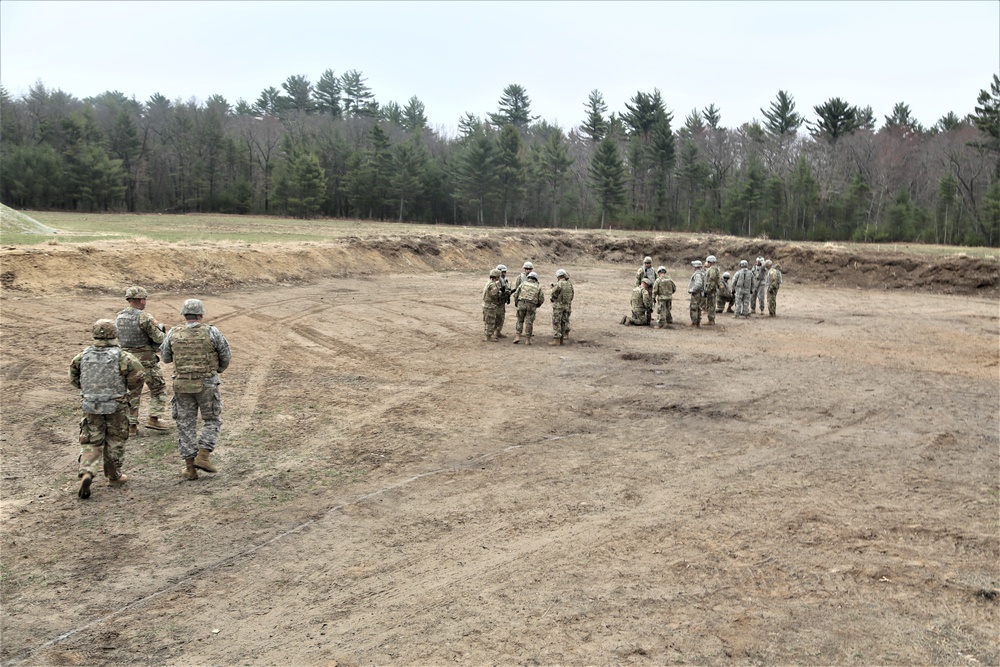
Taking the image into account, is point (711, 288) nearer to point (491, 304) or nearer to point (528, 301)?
point (528, 301)

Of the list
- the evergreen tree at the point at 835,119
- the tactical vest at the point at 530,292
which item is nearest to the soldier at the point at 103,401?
the tactical vest at the point at 530,292

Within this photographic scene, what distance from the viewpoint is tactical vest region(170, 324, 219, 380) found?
32.1 feet

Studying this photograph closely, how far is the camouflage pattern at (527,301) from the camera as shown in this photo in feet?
63.1

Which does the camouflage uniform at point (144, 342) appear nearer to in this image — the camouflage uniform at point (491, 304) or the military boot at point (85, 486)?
the military boot at point (85, 486)

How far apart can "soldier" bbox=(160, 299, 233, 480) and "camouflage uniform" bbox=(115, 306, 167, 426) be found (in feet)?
5.66

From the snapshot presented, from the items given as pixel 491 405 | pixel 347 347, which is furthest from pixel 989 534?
pixel 347 347

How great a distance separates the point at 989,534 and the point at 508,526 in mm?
5497

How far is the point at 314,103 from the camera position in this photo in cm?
10719

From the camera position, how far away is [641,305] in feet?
74.4

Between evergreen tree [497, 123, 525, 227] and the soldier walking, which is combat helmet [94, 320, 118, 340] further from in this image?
evergreen tree [497, 123, 525, 227]

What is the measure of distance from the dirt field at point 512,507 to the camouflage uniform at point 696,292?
3005 mm

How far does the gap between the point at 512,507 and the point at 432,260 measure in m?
26.1

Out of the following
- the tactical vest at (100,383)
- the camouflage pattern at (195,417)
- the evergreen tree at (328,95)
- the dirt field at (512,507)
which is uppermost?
the evergreen tree at (328,95)

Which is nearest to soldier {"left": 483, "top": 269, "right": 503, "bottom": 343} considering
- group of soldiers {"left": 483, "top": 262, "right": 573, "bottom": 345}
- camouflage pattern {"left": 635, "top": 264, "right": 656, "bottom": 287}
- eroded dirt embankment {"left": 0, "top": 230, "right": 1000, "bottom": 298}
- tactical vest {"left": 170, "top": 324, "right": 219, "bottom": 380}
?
group of soldiers {"left": 483, "top": 262, "right": 573, "bottom": 345}
